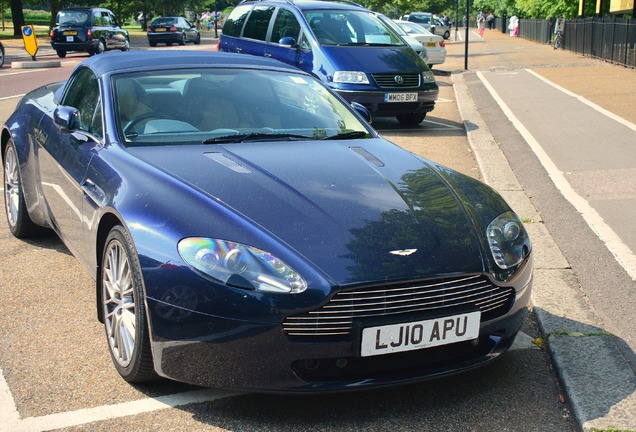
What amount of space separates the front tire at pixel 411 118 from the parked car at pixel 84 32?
22.6m

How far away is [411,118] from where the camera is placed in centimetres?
1406

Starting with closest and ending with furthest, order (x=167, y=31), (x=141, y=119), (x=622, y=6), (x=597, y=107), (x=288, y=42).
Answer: (x=141, y=119)
(x=288, y=42)
(x=597, y=107)
(x=622, y=6)
(x=167, y=31)

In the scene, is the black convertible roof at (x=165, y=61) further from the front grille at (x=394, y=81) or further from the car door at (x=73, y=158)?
the front grille at (x=394, y=81)

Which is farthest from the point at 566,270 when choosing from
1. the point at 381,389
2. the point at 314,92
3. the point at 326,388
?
the point at 326,388

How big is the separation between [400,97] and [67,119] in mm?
8392

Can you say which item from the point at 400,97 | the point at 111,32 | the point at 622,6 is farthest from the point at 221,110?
the point at 111,32

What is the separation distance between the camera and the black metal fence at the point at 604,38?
2728 cm

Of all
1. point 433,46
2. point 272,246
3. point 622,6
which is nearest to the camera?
point 272,246

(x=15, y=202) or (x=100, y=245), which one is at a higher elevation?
(x=100, y=245)

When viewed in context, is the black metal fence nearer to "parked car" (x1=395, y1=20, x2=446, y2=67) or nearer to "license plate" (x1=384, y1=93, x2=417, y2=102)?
"parked car" (x1=395, y1=20, x2=446, y2=67)

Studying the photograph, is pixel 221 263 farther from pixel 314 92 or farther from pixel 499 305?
pixel 314 92

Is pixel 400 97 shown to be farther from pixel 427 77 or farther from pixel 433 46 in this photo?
pixel 433 46

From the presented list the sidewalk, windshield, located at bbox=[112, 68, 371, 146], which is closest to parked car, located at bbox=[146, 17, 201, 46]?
the sidewalk

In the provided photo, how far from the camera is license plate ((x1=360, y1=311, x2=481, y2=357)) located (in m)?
3.51
